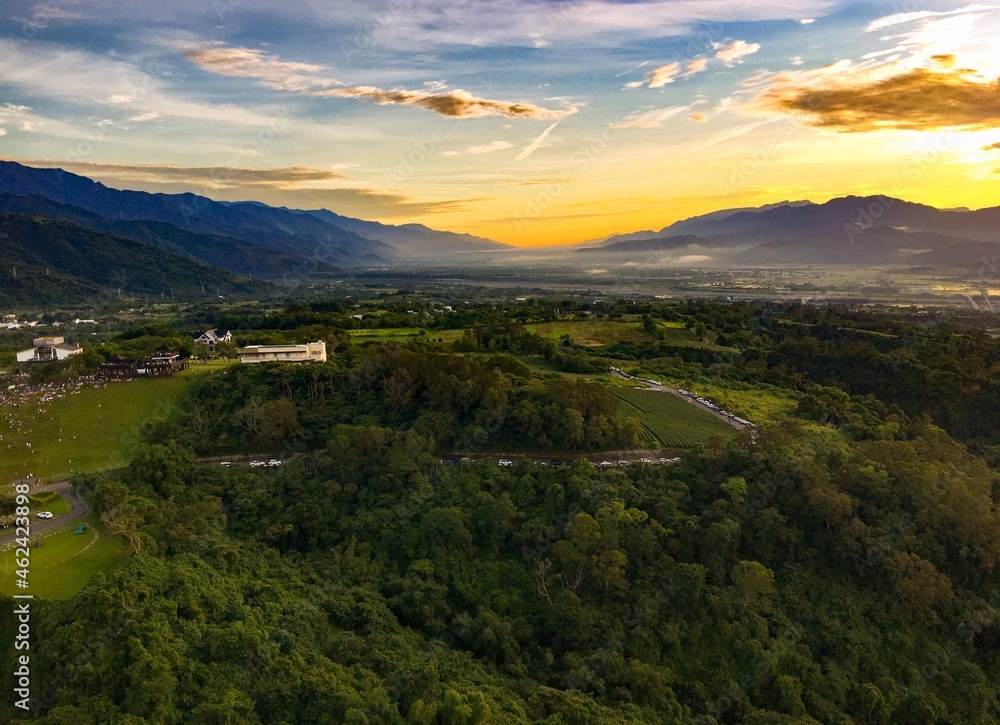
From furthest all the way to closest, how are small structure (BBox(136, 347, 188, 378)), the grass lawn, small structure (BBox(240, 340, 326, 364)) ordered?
1. small structure (BBox(240, 340, 326, 364))
2. small structure (BBox(136, 347, 188, 378))
3. the grass lawn

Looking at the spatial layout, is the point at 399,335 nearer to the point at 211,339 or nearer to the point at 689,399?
the point at 211,339

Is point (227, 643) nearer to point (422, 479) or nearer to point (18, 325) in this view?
point (422, 479)

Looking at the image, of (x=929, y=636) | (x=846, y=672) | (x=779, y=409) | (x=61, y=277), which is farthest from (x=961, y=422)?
(x=61, y=277)

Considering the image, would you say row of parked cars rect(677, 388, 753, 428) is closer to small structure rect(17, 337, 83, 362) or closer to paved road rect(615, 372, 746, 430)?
paved road rect(615, 372, 746, 430)

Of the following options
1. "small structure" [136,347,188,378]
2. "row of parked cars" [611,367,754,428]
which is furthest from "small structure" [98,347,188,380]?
"row of parked cars" [611,367,754,428]

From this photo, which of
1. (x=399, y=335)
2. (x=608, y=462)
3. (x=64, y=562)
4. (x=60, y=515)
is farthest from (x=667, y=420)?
(x=60, y=515)

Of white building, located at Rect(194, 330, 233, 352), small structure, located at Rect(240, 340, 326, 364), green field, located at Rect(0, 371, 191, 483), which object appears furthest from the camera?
white building, located at Rect(194, 330, 233, 352)
